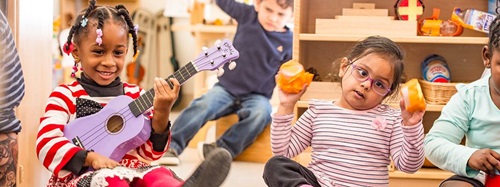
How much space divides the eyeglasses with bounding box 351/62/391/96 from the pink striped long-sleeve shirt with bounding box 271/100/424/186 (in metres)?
0.07

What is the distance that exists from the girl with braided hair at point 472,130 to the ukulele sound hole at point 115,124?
0.76 m

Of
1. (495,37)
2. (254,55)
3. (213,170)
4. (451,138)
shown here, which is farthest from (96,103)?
(254,55)

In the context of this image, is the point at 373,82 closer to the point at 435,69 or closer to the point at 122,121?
the point at 122,121

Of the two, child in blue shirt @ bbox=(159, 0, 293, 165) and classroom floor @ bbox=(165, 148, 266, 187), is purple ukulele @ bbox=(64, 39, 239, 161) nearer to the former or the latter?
→ classroom floor @ bbox=(165, 148, 266, 187)

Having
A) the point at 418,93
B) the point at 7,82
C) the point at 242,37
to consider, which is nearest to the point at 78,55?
the point at 7,82

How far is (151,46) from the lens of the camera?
5.62m

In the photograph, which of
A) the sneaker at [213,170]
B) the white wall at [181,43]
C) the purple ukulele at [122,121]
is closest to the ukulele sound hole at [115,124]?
the purple ukulele at [122,121]

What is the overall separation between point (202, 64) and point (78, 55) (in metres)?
0.33

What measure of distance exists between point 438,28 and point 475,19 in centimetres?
13

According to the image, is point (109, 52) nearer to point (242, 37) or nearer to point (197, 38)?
point (242, 37)

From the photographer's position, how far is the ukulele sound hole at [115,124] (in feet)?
6.53

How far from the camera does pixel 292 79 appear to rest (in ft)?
6.28

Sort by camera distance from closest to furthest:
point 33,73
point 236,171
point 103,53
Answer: point 103,53 < point 33,73 < point 236,171

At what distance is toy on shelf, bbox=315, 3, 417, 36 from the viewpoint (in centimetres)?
274
